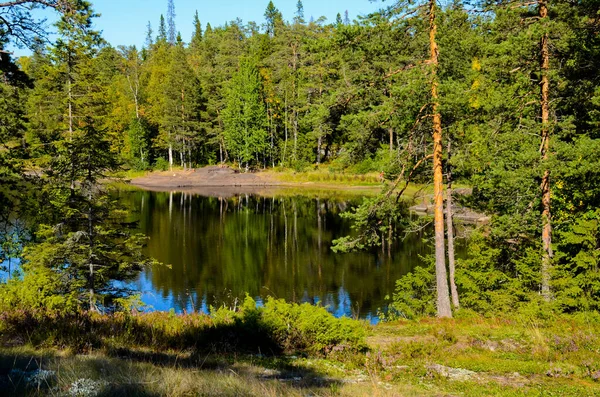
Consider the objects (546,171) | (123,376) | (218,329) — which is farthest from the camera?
(546,171)

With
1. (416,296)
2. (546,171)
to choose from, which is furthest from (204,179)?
(546,171)

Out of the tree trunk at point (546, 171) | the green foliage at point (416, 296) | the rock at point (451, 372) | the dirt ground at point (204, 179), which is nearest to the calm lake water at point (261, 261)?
the green foliage at point (416, 296)

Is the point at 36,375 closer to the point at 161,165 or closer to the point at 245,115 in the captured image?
the point at 245,115

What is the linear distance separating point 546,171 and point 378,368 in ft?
29.9

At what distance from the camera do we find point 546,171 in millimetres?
13773

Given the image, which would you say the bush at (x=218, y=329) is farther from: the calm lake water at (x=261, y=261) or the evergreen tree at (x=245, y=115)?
the evergreen tree at (x=245, y=115)

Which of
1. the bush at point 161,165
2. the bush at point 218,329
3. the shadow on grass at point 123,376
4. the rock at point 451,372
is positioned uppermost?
the bush at point 161,165

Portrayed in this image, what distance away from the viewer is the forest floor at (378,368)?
16.8 feet

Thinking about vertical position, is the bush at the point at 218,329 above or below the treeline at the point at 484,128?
below

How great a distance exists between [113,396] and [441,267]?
11484 mm

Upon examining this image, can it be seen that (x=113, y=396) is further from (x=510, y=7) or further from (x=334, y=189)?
(x=334, y=189)

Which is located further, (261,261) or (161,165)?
(161,165)

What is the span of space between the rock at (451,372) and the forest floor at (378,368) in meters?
0.02

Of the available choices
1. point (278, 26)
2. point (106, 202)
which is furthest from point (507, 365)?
point (278, 26)
